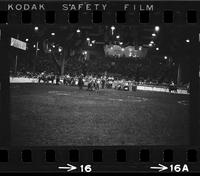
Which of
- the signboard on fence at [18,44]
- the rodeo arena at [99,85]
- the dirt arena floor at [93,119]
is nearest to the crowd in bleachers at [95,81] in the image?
the rodeo arena at [99,85]

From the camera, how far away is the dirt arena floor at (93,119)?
1276 centimetres

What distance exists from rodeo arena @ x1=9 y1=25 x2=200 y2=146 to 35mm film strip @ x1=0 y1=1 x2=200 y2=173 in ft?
0.08

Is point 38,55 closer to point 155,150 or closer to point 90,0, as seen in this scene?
point 90,0

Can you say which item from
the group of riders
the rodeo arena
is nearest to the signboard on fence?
the rodeo arena

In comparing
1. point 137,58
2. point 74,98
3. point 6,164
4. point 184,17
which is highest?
point 184,17

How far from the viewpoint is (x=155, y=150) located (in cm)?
1241

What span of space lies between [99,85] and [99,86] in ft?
0.10

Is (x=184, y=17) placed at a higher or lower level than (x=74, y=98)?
higher

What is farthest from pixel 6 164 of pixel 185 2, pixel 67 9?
pixel 185 2

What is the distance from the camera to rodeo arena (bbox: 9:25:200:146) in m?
12.8

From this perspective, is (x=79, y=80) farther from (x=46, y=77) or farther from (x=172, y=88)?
(x=172, y=88)

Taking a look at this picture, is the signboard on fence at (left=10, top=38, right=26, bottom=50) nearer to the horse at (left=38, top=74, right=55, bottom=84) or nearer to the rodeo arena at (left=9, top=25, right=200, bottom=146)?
the rodeo arena at (left=9, top=25, right=200, bottom=146)

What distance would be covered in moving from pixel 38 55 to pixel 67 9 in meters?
1.96

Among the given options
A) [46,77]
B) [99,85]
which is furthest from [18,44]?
[99,85]
